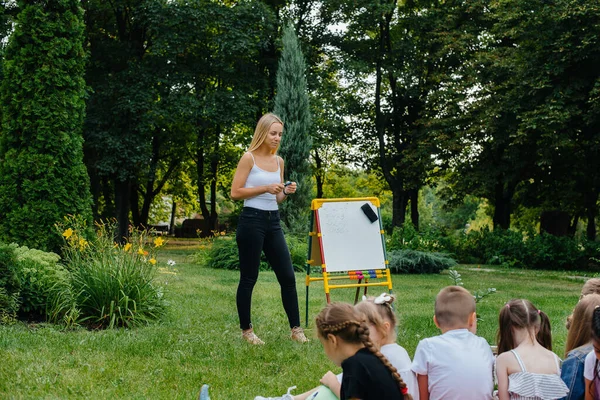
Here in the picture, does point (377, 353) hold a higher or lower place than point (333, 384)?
higher

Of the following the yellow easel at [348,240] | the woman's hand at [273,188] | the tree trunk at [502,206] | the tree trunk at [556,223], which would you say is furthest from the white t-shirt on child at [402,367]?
the tree trunk at [502,206]

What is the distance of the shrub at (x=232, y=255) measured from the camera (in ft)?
48.2

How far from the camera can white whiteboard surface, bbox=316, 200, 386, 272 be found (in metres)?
7.07

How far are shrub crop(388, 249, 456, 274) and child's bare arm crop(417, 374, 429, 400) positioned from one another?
11.5 metres

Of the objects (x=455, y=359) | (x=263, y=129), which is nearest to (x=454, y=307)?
(x=455, y=359)

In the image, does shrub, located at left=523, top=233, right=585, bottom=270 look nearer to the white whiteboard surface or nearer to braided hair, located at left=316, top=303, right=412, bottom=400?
the white whiteboard surface

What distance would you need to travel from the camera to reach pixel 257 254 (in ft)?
18.7

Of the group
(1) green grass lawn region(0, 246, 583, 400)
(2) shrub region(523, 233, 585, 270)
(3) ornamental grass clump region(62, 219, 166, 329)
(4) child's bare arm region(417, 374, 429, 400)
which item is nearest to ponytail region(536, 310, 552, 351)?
(4) child's bare arm region(417, 374, 429, 400)

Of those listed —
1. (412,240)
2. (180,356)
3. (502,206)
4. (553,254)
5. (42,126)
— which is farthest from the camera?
(502,206)

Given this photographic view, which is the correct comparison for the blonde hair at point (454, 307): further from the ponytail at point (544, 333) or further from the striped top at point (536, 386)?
the ponytail at point (544, 333)

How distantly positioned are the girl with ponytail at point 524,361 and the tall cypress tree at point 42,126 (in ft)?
29.7

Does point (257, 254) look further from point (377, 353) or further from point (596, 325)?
point (596, 325)

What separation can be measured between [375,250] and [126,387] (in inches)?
141

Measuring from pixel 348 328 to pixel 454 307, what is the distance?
78 cm
